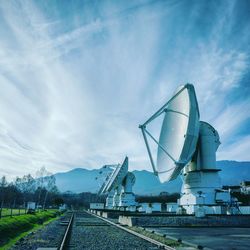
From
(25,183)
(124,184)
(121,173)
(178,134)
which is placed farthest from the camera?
(25,183)

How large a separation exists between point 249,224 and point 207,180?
6212 mm

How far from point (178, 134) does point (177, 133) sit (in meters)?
0.28

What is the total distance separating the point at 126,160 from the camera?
192ft

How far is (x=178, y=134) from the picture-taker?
29609mm

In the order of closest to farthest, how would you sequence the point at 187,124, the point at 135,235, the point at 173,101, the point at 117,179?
the point at 135,235 → the point at 187,124 → the point at 173,101 → the point at 117,179

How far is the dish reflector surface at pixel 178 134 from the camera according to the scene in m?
27.4

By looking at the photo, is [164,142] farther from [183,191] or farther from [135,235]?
[135,235]

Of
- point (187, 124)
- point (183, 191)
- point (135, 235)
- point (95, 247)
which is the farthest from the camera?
point (183, 191)

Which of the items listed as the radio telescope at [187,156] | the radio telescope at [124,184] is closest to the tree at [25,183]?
the radio telescope at [124,184]

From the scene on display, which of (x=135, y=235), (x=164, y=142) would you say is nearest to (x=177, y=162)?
(x=164, y=142)

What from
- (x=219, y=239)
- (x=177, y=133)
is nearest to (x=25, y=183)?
(x=177, y=133)

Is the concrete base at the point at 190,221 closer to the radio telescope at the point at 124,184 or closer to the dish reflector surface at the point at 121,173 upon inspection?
the dish reflector surface at the point at 121,173

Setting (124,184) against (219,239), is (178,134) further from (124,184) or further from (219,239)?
(124,184)

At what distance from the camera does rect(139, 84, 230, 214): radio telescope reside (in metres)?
28.9
